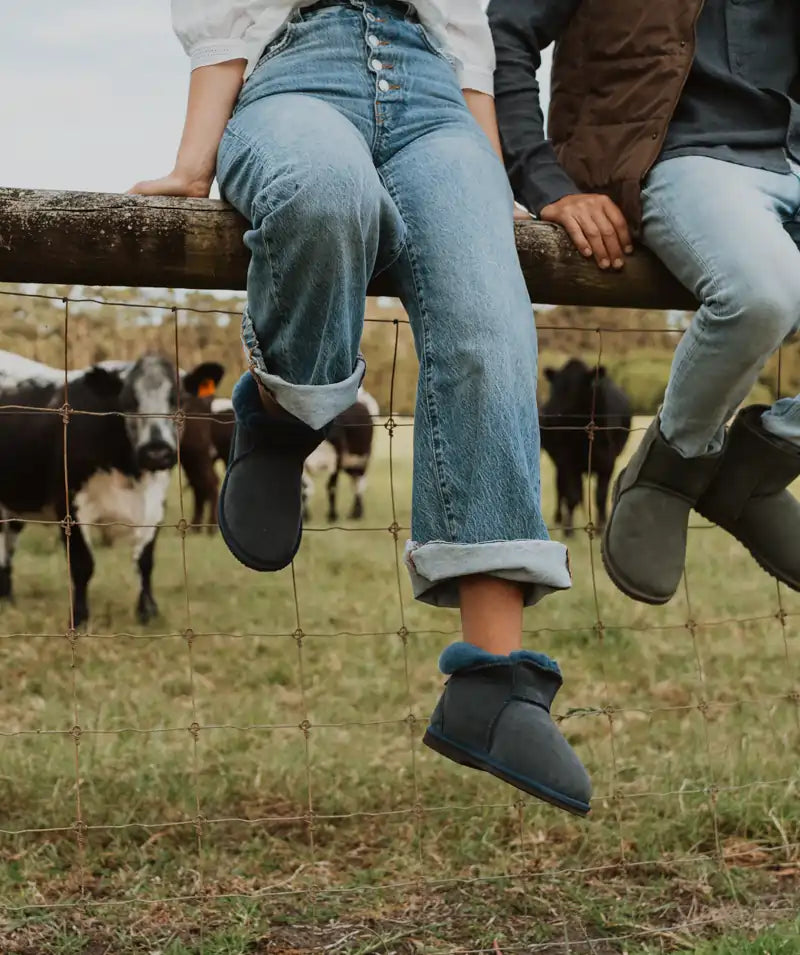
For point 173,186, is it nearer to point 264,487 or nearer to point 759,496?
point 264,487

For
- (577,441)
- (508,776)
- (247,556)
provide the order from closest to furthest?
(508,776) → (247,556) → (577,441)

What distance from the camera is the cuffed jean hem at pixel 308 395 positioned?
1815 mm

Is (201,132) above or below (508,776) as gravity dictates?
above

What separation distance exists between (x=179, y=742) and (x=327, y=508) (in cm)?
867

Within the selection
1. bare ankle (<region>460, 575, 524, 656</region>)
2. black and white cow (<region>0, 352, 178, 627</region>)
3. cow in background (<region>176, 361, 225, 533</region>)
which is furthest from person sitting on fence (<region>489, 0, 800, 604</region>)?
cow in background (<region>176, 361, 225, 533</region>)

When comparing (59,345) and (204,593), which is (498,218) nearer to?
(204,593)

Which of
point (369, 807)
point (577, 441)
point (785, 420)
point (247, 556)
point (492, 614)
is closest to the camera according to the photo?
point (492, 614)

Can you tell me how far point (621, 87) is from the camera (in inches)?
95.0

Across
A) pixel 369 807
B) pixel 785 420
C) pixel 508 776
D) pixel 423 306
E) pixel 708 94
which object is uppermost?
pixel 708 94

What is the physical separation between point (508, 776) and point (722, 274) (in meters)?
0.99

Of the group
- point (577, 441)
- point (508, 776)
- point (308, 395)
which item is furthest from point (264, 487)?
point (577, 441)

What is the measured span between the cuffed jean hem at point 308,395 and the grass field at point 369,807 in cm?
83

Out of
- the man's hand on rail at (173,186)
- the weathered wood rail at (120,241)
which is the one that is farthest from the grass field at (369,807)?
the man's hand on rail at (173,186)

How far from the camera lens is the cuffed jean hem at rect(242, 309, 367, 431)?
1815 mm
